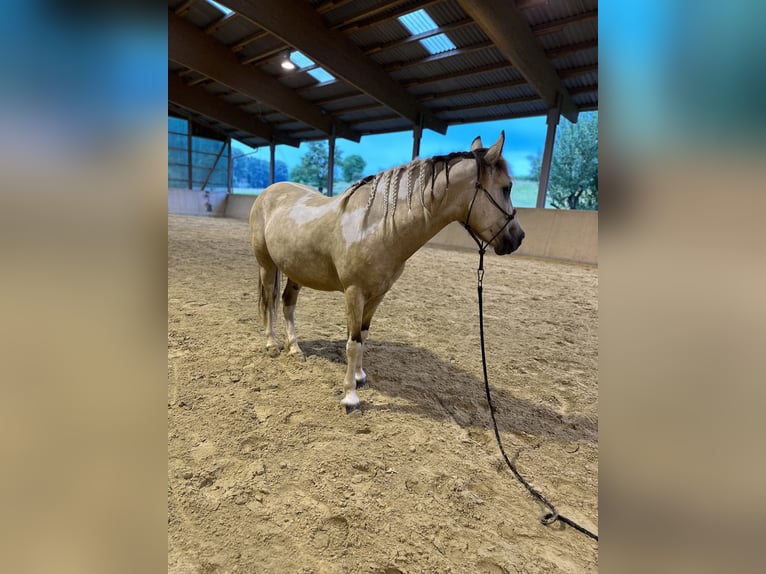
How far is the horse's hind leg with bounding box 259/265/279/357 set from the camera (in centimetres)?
297

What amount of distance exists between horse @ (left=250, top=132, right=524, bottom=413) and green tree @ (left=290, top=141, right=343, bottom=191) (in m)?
19.3

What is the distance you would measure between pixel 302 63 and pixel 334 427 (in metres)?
13.3

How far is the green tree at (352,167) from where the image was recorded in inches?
822

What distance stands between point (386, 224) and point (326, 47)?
31.1 feet

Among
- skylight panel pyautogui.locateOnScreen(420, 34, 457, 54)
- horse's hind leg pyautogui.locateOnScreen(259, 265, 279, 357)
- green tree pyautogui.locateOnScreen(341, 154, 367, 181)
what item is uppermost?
skylight panel pyautogui.locateOnScreen(420, 34, 457, 54)

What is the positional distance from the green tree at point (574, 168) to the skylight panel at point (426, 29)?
21.8 feet

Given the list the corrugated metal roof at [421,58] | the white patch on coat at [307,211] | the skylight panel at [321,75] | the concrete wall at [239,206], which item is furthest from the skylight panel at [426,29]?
the concrete wall at [239,206]

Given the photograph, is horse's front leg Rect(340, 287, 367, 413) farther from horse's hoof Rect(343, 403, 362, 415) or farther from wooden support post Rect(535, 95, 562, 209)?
wooden support post Rect(535, 95, 562, 209)

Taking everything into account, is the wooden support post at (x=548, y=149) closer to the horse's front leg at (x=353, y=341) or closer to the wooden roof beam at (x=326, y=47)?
the wooden roof beam at (x=326, y=47)

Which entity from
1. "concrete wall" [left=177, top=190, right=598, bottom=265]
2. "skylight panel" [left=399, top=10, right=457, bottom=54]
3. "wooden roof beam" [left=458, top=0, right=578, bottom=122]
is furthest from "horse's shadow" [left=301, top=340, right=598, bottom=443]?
"skylight panel" [left=399, top=10, right=457, bottom=54]

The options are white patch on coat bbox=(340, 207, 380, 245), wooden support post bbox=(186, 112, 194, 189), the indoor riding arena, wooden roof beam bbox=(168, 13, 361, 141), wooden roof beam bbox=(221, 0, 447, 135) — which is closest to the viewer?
the indoor riding arena

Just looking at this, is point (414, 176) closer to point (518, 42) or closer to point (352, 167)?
point (518, 42)

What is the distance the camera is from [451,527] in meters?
1.37
